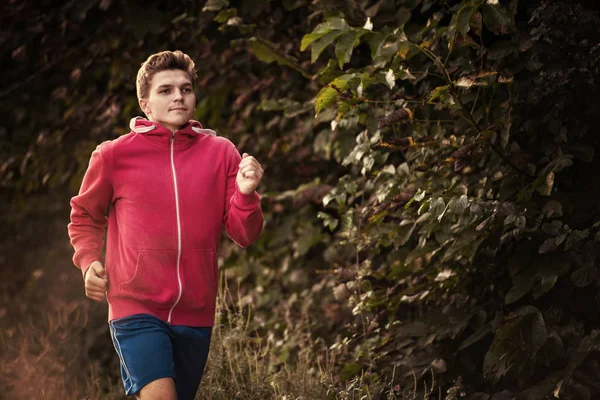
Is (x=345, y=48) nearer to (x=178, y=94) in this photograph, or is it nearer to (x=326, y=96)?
(x=326, y=96)

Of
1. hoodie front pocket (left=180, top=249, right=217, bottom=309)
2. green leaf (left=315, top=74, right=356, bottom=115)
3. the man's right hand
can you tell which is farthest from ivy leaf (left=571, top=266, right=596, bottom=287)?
the man's right hand

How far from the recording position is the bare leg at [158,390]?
7.96 feet

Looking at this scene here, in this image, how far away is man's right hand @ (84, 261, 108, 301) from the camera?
8.36 ft

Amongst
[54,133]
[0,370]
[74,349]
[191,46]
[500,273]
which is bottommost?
[74,349]

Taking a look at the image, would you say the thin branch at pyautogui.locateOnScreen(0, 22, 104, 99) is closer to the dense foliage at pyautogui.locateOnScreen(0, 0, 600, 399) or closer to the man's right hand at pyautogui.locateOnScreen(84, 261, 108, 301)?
the dense foliage at pyautogui.locateOnScreen(0, 0, 600, 399)

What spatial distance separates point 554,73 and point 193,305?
5.11 ft

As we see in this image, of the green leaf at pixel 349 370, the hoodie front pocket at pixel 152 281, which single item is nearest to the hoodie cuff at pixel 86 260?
the hoodie front pocket at pixel 152 281

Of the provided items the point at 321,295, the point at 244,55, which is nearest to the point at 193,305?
the point at 321,295

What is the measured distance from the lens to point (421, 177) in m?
3.49

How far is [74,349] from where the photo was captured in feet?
16.5

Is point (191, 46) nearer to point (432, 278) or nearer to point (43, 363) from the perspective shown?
point (43, 363)

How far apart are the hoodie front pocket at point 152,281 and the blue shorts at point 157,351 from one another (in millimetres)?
65

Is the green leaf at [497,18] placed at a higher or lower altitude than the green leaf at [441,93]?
higher

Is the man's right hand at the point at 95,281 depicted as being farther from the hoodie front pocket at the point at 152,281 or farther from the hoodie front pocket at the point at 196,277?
the hoodie front pocket at the point at 196,277
